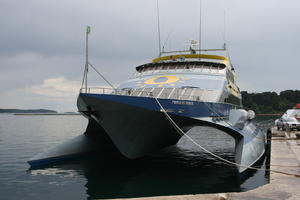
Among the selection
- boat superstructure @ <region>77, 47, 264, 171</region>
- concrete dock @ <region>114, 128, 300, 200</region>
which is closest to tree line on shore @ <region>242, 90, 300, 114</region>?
boat superstructure @ <region>77, 47, 264, 171</region>

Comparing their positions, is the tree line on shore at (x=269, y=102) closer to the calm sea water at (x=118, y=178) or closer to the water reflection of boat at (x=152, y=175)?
the water reflection of boat at (x=152, y=175)

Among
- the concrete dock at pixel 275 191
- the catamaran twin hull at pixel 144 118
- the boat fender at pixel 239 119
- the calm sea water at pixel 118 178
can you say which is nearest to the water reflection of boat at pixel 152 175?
the calm sea water at pixel 118 178

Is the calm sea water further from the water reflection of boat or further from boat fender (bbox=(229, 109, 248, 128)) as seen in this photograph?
boat fender (bbox=(229, 109, 248, 128))

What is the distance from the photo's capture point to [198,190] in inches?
415

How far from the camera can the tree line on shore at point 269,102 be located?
11519 cm

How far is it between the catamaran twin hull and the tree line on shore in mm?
102670

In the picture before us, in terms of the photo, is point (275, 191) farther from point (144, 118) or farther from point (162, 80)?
point (162, 80)

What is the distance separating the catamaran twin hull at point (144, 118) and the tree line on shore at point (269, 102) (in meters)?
103

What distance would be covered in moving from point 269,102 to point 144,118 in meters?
119

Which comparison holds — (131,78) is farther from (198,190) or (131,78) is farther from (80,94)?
(198,190)

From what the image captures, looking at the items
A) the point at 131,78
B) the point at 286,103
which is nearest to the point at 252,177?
the point at 131,78

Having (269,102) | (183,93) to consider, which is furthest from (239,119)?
(269,102)

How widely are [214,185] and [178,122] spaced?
3.45m

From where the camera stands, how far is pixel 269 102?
119750 millimetres
